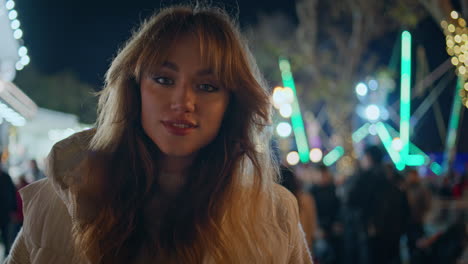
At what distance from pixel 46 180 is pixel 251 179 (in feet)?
2.66

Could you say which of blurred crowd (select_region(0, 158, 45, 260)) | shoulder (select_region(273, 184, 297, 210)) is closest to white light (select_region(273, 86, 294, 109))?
blurred crowd (select_region(0, 158, 45, 260))

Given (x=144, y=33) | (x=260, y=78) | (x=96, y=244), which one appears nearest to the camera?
(x=96, y=244)

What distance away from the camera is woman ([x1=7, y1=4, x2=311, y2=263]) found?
5.54 feet

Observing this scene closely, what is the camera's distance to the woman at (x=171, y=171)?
1.69m

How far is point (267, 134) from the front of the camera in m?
2.06

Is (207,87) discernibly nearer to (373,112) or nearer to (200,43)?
(200,43)

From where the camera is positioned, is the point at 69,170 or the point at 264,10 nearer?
the point at 69,170

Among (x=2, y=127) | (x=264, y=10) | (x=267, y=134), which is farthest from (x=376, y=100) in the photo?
(x=267, y=134)

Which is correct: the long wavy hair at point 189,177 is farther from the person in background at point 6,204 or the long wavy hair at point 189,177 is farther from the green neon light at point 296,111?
the green neon light at point 296,111

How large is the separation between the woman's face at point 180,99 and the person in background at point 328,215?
602 centimetres

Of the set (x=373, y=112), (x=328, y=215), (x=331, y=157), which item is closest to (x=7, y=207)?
(x=328, y=215)

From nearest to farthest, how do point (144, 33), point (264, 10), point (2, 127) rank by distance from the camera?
point (144, 33) < point (2, 127) < point (264, 10)

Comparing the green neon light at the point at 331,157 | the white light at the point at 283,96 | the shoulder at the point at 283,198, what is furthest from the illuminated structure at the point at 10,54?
the green neon light at the point at 331,157

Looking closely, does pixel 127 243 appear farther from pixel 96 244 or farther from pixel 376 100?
pixel 376 100
